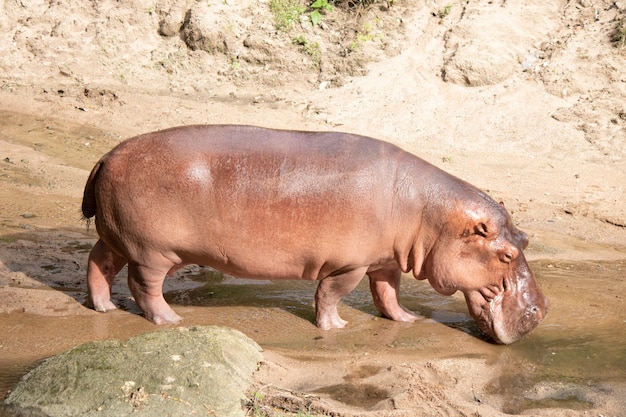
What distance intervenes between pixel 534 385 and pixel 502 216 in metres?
1.27

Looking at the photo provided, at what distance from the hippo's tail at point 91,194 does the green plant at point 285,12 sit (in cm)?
752

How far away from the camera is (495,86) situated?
11984mm

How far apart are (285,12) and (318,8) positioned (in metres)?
0.54

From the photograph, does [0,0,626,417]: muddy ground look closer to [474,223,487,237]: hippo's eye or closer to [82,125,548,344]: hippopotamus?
[82,125,548,344]: hippopotamus

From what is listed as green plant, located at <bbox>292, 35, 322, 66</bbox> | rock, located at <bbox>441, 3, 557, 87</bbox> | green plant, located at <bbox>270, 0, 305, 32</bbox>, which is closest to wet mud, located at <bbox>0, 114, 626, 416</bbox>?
rock, located at <bbox>441, 3, 557, 87</bbox>

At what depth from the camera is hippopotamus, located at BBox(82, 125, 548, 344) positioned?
18.9 ft

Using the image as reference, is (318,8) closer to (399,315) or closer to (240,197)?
(399,315)

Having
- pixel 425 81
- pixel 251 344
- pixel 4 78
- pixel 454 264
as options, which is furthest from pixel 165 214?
pixel 4 78

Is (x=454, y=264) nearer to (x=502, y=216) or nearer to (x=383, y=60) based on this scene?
(x=502, y=216)

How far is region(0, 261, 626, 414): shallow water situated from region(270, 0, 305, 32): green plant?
6.64 metres

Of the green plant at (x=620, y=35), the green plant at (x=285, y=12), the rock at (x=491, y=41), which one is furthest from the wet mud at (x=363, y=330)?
the green plant at (x=285, y=12)

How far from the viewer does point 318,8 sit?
523 inches

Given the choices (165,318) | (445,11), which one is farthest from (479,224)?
(445,11)

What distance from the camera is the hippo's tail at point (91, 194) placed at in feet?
19.8
